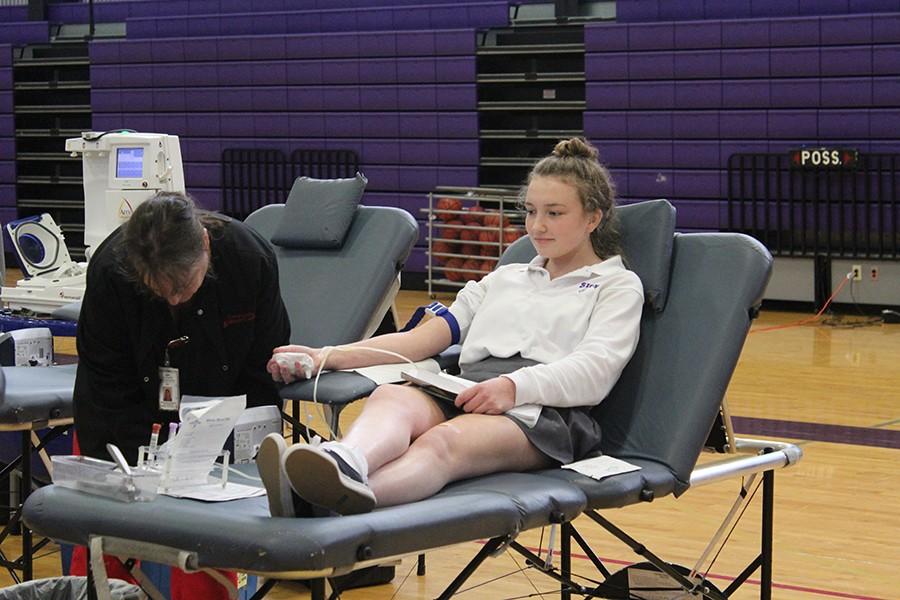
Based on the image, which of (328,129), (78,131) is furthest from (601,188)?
(78,131)

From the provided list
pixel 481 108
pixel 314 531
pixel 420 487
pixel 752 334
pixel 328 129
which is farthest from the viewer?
pixel 328 129

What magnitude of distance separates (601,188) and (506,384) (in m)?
0.51

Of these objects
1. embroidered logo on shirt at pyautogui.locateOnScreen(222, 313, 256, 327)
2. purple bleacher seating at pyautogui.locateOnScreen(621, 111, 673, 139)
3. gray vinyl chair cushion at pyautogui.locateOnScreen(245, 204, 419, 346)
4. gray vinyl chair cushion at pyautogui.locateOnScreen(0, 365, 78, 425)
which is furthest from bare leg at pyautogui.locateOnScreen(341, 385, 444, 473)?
purple bleacher seating at pyautogui.locateOnScreen(621, 111, 673, 139)

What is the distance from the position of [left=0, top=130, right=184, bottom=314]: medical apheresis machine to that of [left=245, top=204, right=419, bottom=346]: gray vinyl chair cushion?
2.39 feet

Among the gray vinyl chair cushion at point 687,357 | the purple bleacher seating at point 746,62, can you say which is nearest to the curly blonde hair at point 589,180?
the gray vinyl chair cushion at point 687,357

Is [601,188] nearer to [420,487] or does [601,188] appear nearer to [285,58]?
[420,487]

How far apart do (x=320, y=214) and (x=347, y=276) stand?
0.83 feet

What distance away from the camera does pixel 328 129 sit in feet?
30.9

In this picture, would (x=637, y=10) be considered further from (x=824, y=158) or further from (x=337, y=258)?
(x=337, y=258)

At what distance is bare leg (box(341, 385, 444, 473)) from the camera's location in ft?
7.21

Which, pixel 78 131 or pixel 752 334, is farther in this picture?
pixel 78 131

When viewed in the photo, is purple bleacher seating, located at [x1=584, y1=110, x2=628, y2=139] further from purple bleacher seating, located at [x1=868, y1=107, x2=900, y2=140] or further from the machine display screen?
the machine display screen

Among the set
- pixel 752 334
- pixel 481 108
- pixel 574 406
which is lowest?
pixel 752 334

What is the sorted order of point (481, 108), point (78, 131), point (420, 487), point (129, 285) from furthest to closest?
1. point (78, 131)
2. point (481, 108)
3. point (129, 285)
4. point (420, 487)
